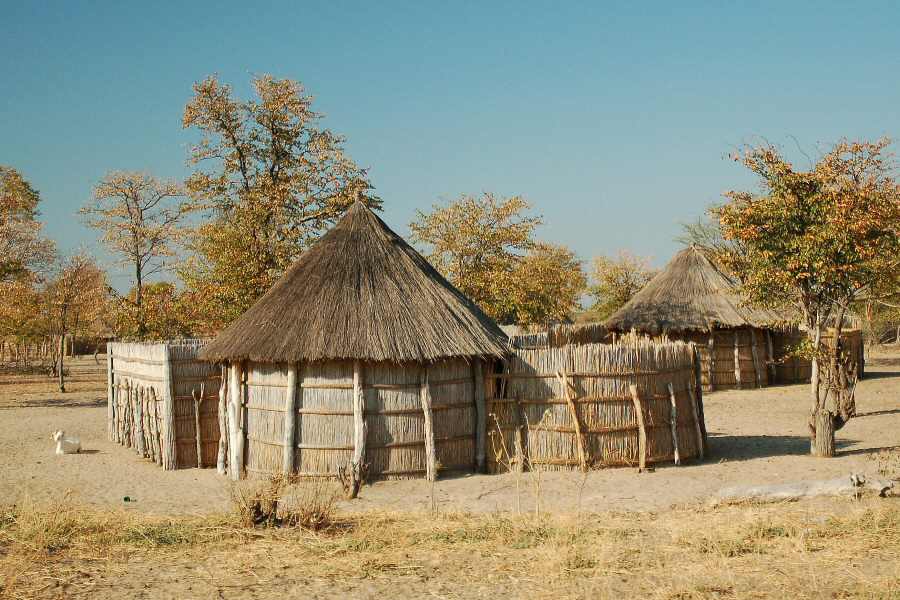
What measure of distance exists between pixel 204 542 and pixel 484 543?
9.29 feet

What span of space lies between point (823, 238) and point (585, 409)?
492 centimetres

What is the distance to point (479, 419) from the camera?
13.1m

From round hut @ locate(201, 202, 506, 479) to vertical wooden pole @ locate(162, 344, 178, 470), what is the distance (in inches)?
49.2

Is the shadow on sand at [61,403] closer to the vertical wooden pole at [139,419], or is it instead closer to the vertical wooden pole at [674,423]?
the vertical wooden pole at [139,419]

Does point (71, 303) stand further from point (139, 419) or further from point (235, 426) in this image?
point (235, 426)

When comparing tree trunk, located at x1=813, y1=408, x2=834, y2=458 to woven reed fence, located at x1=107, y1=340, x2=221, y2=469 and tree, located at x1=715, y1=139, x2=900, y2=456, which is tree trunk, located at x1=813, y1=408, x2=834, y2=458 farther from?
woven reed fence, located at x1=107, y1=340, x2=221, y2=469

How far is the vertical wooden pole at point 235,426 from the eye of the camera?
1303cm

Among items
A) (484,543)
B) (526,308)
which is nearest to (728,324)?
(526,308)

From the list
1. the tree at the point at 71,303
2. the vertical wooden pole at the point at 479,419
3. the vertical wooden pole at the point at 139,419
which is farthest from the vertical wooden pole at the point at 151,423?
the tree at the point at 71,303

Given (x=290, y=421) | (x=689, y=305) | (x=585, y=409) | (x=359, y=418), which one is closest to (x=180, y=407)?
(x=290, y=421)

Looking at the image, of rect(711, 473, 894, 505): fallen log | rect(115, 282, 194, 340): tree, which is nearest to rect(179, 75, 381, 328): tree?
rect(115, 282, 194, 340): tree

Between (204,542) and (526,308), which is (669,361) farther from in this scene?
→ (526,308)

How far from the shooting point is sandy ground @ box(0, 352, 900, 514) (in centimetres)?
1103

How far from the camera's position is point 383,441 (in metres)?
12.4
